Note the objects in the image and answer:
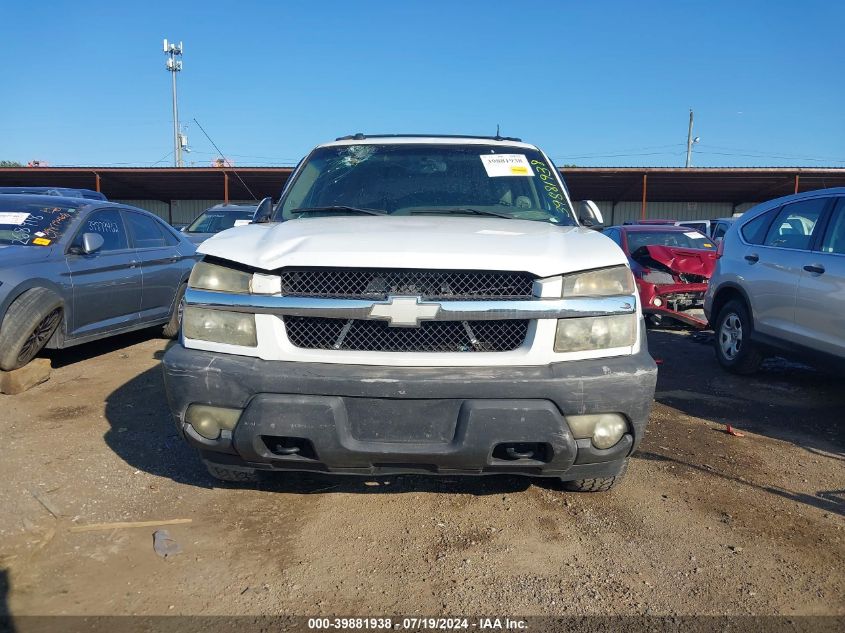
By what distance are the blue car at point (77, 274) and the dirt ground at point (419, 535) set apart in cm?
120

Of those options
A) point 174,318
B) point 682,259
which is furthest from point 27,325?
point 682,259

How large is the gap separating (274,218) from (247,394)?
1.48 m

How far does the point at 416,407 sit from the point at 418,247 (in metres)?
0.67

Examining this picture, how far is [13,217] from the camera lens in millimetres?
5645

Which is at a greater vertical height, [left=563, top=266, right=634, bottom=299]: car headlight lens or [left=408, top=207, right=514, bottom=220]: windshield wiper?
[left=408, top=207, right=514, bottom=220]: windshield wiper

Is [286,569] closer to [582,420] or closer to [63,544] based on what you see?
[63,544]

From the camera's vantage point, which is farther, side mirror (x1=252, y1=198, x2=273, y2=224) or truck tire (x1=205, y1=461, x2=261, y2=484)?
side mirror (x1=252, y1=198, x2=273, y2=224)

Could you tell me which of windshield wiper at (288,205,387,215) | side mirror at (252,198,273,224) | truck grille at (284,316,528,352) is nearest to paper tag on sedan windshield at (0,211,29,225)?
side mirror at (252,198,273,224)

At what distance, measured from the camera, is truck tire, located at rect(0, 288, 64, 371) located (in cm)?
491

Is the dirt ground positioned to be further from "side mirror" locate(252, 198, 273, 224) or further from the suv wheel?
the suv wheel

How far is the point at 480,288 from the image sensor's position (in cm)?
267

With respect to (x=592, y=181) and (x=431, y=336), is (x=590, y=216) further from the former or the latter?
(x=592, y=181)

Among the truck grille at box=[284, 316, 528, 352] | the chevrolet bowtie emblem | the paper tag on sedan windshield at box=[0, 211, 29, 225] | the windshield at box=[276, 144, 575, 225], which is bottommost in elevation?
the truck grille at box=[284, 316, 528, 352]

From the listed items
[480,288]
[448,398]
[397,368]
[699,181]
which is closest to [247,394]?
[397,368]
